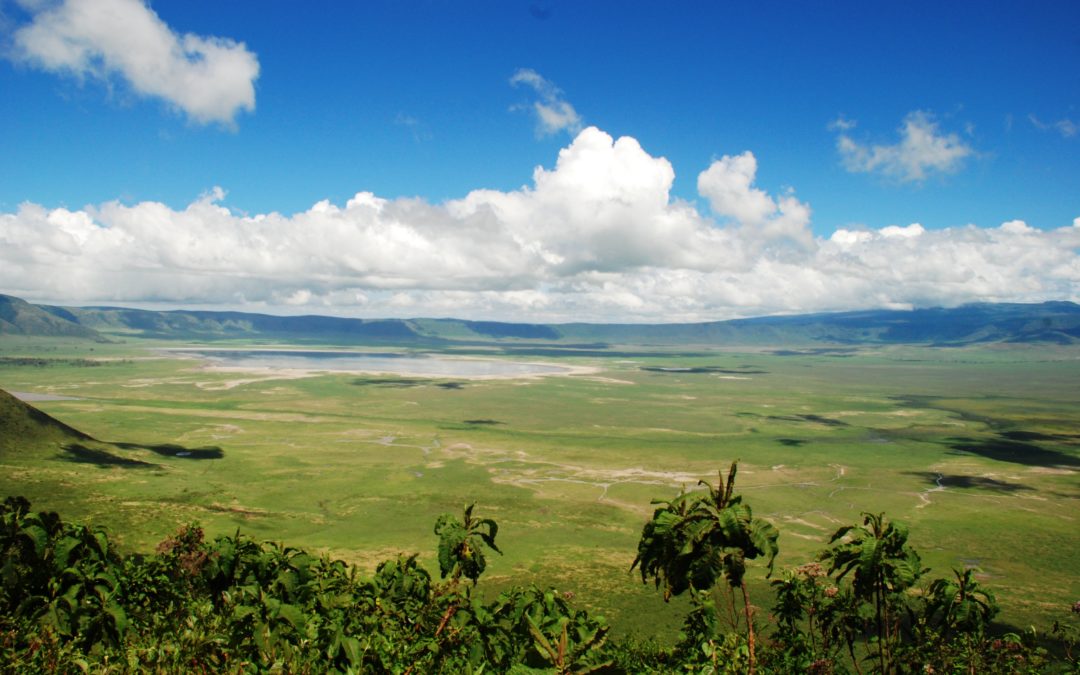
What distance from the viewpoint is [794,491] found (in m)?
86.4

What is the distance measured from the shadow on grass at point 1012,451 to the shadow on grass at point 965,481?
1781 cm

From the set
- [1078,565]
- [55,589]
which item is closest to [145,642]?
[55,589]

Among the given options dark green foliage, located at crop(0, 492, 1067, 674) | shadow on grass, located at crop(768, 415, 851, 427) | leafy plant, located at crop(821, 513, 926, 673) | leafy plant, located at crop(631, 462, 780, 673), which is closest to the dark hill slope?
dark green foliage, located at crop(0, 492, 1067, 674)

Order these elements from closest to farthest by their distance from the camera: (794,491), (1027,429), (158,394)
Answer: (794,491), (1027,429), (158,394)

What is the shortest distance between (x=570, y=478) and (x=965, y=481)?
5603 centimetres

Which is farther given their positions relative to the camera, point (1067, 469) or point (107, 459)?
point (1067, 469)

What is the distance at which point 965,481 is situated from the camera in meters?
93.2

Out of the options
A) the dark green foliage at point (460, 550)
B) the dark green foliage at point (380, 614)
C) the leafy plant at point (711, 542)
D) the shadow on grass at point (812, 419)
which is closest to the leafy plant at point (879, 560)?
the dark green foliage at point (380, 614)

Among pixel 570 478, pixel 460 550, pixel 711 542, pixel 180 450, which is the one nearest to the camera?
pixel 711 542

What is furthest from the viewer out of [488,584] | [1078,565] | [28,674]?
[1078,565]

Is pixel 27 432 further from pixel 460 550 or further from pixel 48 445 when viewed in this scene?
pixel 460 550

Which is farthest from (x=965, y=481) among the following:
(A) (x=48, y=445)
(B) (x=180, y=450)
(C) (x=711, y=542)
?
(A) (x=48, y=445)

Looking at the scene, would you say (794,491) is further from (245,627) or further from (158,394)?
(158,394)

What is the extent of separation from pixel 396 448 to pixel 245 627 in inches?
3945
